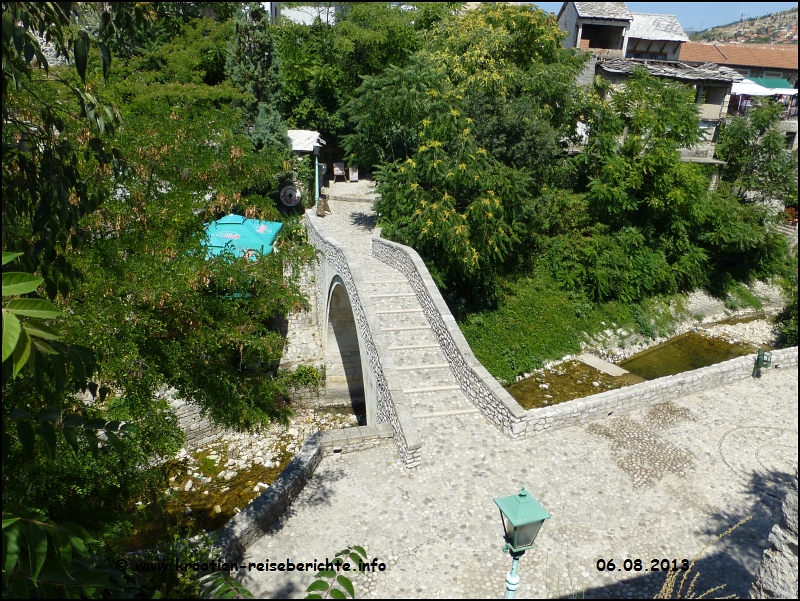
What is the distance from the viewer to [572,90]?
18.6m

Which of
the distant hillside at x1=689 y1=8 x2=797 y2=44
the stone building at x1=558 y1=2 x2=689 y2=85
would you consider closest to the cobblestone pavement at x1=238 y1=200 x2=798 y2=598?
the stone building at x1=558 y1=2 x2=689 y2=85

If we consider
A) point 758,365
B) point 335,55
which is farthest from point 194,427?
point 335,55

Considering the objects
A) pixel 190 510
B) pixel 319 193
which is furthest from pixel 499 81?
pixel 190 510

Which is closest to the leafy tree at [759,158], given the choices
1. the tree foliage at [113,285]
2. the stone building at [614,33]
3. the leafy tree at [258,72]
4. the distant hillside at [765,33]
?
the stone building at [614,33]

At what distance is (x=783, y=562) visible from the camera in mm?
4266

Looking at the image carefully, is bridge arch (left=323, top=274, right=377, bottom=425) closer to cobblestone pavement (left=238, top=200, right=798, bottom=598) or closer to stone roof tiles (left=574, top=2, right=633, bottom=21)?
cobblestone pavement (left=238, top=200, right=798, bottom=598)

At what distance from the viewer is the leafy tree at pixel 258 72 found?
18219 millimetres

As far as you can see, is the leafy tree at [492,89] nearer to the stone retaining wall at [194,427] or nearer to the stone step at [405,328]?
the stone step at [405,328]

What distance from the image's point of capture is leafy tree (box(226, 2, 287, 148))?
59.8ft

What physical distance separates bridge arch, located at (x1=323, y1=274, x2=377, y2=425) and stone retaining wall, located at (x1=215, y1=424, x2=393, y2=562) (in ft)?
21.6

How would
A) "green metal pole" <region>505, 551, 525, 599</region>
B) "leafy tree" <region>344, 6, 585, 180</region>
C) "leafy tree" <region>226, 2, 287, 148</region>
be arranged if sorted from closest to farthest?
"green metal pole" <region>505, 551, 525, 599</region>
"leafy tree" <region>344, 6, 585, 180</region>
"leafy tree" <region>226, 2, 287, 148</region>

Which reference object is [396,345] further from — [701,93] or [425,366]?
[701,93]

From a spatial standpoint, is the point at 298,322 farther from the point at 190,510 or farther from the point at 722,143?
the point at 722,143

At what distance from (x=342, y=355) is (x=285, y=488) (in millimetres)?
8675
